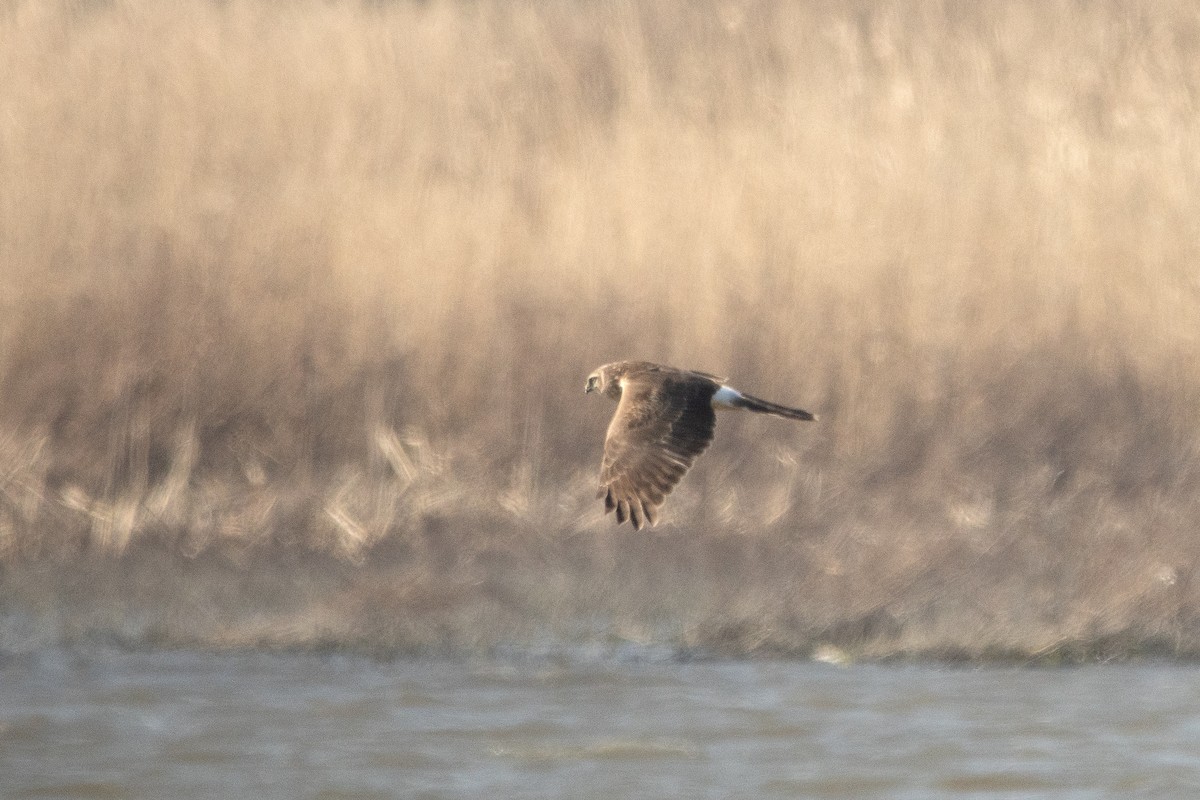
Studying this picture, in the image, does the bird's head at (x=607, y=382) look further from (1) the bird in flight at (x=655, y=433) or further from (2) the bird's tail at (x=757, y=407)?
(2) the bird's tail at (x=757, y=407)

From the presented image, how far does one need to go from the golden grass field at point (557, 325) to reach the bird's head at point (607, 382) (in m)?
1.22

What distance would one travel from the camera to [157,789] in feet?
15.0

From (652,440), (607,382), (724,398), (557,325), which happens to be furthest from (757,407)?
(557,325)

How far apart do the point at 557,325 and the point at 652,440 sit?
2274 mm

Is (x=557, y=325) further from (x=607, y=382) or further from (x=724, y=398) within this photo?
(x=724, y=398)

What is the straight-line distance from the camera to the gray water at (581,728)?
4621 mm

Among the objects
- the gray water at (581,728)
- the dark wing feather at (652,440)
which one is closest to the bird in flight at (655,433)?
the dark wing feather at (652,440)

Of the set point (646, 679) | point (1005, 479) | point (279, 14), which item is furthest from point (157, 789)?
point (279, 14)

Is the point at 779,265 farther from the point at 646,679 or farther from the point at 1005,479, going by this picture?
the point at 646,679

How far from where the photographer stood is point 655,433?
14.0 ft

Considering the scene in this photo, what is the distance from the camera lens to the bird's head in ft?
15.6

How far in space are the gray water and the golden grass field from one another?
0.46m

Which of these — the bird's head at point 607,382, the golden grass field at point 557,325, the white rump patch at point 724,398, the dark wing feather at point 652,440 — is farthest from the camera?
the golden grass field at point 557,325

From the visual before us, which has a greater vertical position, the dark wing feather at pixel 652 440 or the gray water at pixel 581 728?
the dark wing feather at pixel 652 440
